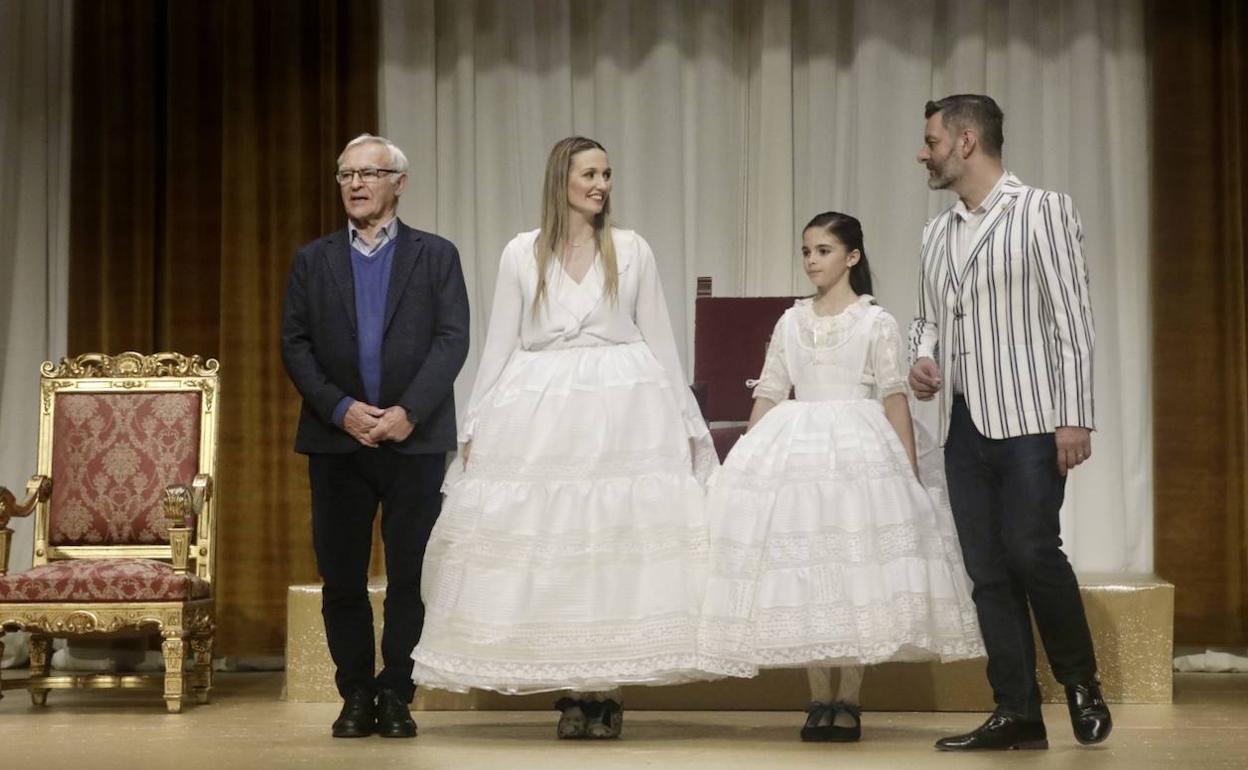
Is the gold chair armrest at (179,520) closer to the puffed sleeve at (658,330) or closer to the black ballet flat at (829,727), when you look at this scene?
the puffed sleeve at (658,330)

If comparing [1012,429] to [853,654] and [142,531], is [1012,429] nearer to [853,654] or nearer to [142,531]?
[853,654]

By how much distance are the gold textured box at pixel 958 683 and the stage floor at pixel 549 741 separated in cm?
7

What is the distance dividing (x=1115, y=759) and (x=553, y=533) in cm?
137

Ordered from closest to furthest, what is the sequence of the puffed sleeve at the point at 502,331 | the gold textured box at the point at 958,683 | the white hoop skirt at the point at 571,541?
the white hoop skirt at the point at 571,541 < the puffed sleeve at the point at 502,331 < the gold textured box at the point at 958,683

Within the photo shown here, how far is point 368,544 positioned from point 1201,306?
338 cm

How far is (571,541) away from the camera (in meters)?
3.88

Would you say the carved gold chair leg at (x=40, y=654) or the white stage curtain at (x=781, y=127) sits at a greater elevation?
the white stage curtain at (x=781, y=127)

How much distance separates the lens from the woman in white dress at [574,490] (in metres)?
3.81

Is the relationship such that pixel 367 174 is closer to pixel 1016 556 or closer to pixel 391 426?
pixel 391 426

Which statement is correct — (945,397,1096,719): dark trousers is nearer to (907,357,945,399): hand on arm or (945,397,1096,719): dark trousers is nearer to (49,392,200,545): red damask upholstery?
(907,357,945,399): hand on arm

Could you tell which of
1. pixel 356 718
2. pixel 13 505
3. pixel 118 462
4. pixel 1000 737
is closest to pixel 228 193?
pixel 118 462

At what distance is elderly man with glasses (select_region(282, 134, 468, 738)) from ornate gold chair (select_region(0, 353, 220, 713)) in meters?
1.16

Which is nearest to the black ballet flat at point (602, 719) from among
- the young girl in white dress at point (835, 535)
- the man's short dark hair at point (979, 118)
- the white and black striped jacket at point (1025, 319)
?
the young girl in white dress at point (835, 535)

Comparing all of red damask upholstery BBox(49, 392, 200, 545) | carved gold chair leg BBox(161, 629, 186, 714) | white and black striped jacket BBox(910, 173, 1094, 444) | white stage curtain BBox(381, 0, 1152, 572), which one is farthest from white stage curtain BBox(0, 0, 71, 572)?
white and black striped jacket BBox(910, 173, 1094, 444)
